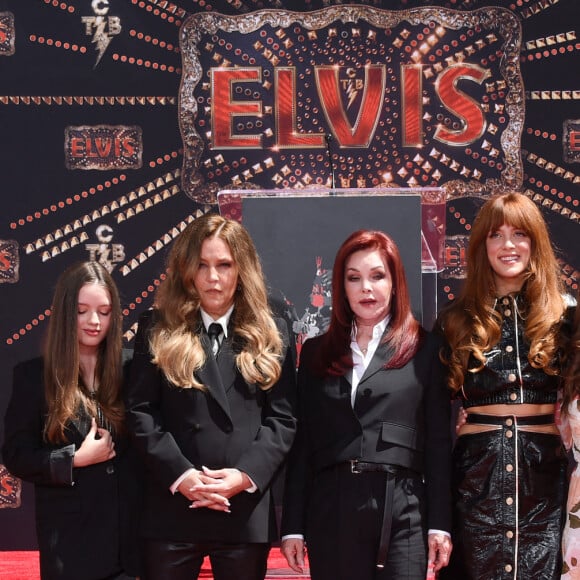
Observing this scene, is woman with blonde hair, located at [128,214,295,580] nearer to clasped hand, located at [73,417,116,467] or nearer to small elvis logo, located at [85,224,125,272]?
clasped hand, located at [73,417,116,467]

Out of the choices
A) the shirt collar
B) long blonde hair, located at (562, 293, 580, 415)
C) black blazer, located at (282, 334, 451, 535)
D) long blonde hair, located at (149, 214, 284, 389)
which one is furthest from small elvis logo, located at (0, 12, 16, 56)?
long blonde hair, located at (562, 293, 580, 415)

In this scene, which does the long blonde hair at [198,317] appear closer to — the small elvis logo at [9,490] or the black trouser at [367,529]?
the black trouser at [367,529]

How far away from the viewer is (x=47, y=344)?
2.74m

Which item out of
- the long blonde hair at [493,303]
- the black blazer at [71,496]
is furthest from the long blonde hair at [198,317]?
the long blonde hair at [493,303]

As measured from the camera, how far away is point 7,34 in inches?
176

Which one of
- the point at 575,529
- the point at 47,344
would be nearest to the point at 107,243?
the point at 47,344

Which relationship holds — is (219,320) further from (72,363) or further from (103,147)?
(103,147)

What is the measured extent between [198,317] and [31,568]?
205cm

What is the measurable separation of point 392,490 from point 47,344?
1160 millimetres

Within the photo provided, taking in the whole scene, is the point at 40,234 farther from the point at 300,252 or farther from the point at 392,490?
the point at 392,490

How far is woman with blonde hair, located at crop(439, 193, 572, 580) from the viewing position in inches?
100

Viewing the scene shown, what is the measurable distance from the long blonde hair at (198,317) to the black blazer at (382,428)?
7.7 inches

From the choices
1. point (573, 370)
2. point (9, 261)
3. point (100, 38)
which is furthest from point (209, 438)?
point (100, 38)

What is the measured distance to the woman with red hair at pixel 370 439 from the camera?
245cm
